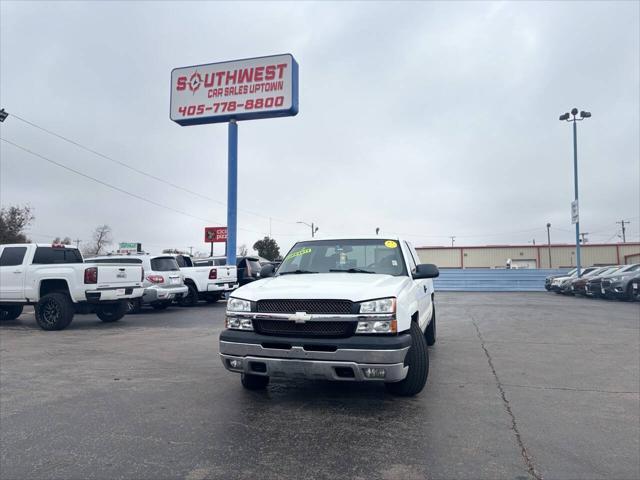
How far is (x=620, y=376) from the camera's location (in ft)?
19.5

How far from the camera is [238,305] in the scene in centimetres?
453

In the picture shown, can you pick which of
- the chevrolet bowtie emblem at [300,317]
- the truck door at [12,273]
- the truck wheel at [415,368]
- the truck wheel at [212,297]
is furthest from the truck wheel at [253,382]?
the truck wheel at [212,297]

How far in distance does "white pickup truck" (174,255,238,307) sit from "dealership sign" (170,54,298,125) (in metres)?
8.09

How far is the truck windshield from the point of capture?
5.51m

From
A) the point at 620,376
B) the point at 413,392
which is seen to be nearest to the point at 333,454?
the point at 413,392

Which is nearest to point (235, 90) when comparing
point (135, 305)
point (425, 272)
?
point (135, 305)

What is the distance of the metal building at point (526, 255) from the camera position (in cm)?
5406

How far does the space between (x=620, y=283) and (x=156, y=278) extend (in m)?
18.9

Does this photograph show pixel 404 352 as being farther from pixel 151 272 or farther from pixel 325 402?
pixel 151 272

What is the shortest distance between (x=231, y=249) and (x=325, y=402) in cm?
1614

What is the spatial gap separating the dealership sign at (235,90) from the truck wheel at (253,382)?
1733 cm

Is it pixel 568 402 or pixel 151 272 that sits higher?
pixel 151 272

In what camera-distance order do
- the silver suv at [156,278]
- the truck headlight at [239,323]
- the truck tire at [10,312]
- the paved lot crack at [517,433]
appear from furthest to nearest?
1. the silver suv at [156,278]
2. the truck tire at [10,312]
3. the truck headlight at [239,323]
4. the paved lot crack at [517,433]

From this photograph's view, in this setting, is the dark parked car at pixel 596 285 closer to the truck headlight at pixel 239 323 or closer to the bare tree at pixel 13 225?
the truck headlight at pixel 239 323
